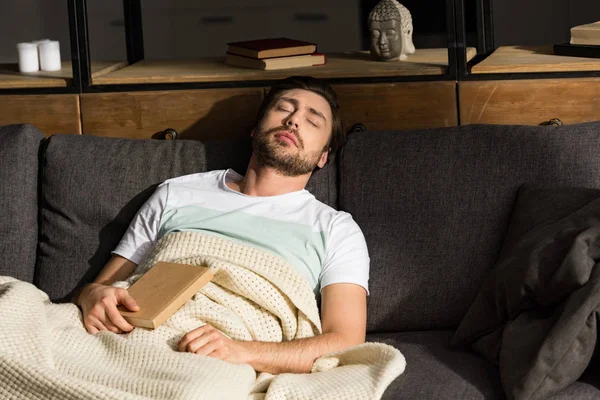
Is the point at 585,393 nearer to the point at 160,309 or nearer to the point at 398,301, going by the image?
the point at 398,301

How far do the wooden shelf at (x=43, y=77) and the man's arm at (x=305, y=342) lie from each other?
112cm

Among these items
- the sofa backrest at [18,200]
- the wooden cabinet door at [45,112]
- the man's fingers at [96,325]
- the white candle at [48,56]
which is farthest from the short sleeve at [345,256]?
the white candle at [48,56]

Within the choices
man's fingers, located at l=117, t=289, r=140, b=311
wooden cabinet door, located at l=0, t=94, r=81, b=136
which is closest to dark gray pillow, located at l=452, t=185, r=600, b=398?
man's fingers, located at l=117, t=289, r=140, b=311

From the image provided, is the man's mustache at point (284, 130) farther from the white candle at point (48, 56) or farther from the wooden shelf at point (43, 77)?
Result: the white candle at point (48, 56)

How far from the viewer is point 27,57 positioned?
2.98m

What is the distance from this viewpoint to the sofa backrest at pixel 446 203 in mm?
2312

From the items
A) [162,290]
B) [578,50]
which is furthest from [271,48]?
[162,290]

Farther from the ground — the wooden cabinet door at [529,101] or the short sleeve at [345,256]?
the wooden cabinet door at [529,101]

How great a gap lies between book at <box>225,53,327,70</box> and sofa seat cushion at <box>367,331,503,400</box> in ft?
3.19

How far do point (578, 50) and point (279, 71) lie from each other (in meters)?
0.87

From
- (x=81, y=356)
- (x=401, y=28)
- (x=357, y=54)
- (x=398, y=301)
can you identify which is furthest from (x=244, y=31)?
(x=81, y=356)

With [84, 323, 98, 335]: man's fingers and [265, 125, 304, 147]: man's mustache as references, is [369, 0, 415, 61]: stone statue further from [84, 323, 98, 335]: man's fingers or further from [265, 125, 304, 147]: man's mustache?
[84, 323, 98, 335]: man's fingers

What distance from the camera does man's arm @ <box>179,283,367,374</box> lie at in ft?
6.48

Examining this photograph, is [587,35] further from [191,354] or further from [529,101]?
[191,354]
